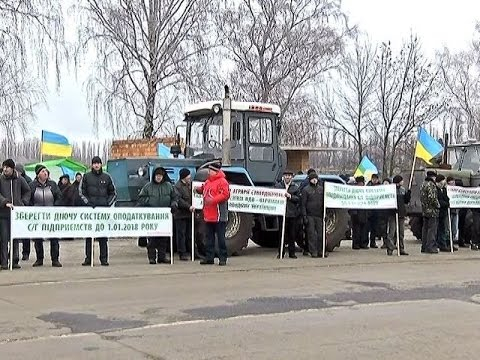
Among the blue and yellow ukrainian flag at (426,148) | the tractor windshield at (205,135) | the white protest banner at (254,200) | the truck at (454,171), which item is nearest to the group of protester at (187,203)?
the white protest banner at (254,200)

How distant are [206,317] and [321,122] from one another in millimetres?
30938

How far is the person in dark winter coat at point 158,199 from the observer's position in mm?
13531

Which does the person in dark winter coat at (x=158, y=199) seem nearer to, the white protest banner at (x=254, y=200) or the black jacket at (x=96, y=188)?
the white protest banner at (x=254, y=200)

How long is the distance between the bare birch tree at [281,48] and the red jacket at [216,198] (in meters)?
18.9

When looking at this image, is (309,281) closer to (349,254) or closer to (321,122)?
(349,254)

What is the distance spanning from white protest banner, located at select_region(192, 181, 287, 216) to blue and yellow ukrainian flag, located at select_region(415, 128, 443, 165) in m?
7.56

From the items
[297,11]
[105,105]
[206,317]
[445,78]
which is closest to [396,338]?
[206,317]

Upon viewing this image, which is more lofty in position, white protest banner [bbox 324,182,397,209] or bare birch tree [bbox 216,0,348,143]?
bare birch tree [bbox 216,0,348,143]

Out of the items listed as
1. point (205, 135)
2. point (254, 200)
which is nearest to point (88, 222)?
point (254, 200)

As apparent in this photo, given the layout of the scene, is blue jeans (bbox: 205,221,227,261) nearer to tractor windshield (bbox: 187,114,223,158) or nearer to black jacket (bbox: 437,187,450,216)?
tractor windshield (bbox: 187,114,223,158)

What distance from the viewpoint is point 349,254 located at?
52.0ft

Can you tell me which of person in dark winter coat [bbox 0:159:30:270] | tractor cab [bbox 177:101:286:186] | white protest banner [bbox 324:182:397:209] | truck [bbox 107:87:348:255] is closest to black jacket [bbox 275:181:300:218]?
truck [bbox 107:87:348:255]

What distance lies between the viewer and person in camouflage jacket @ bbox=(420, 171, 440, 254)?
15.9 meters

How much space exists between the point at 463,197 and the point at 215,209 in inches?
267
